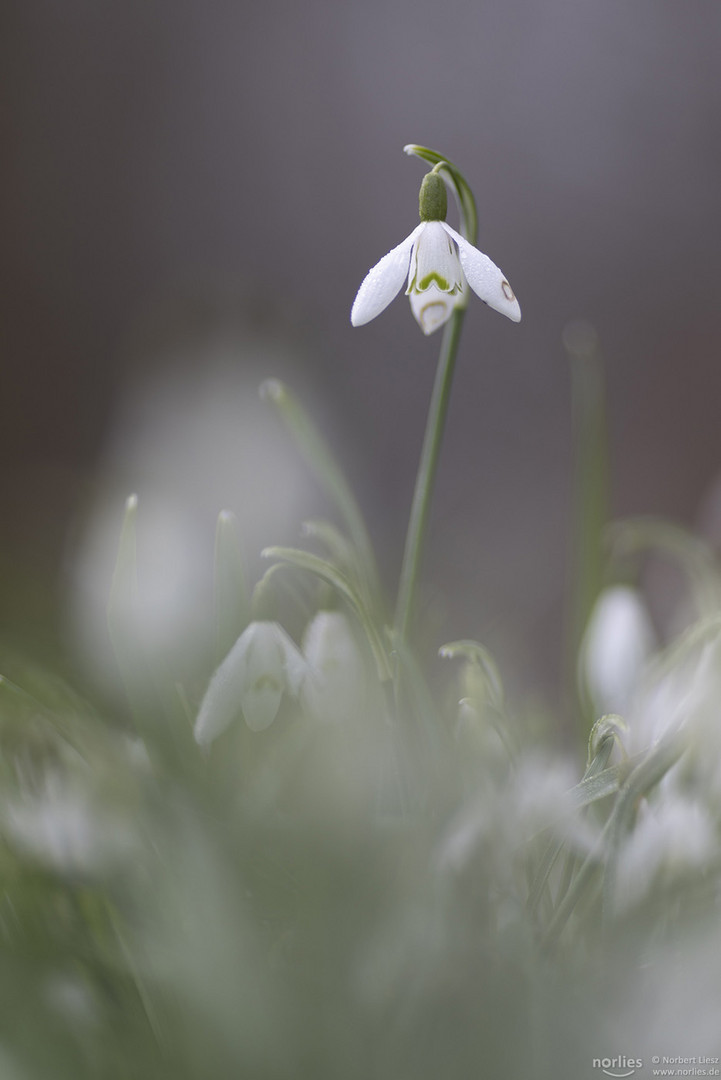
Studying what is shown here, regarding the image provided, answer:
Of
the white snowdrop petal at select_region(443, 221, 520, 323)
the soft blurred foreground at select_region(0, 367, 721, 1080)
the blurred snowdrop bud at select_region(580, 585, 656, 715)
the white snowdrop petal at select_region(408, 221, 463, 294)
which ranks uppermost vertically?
the white snowdrop petal at select_region(408, 221, 463, 294)

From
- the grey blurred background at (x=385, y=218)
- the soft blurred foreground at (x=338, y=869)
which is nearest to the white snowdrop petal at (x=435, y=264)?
the soft blurred foreground at (x=338, y=869)

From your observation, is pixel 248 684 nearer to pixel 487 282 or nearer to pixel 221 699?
pixel 221 699

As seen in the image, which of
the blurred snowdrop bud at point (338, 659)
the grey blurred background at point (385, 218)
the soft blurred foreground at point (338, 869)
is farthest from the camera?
the grey blurred background at point (385, 218)

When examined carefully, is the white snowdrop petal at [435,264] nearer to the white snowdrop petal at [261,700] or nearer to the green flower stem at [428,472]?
the green flower stem at [428,472]

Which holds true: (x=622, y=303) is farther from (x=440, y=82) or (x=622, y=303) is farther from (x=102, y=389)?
(x=102, y=389)

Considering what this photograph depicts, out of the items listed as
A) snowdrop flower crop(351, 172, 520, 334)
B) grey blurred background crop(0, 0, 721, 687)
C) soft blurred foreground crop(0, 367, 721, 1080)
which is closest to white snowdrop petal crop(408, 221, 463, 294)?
snowdrop flower crop(351, 172, 520, 334)

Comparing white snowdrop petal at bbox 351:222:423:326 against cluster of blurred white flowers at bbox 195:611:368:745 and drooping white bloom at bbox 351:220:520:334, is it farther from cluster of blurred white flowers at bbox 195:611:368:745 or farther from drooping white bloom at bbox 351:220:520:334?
cluster of blurred white flowers at bbox 195:611:368:745

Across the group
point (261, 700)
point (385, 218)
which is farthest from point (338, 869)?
point (385, 218)

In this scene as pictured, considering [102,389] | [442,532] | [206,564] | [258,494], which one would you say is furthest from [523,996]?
[102,389]
